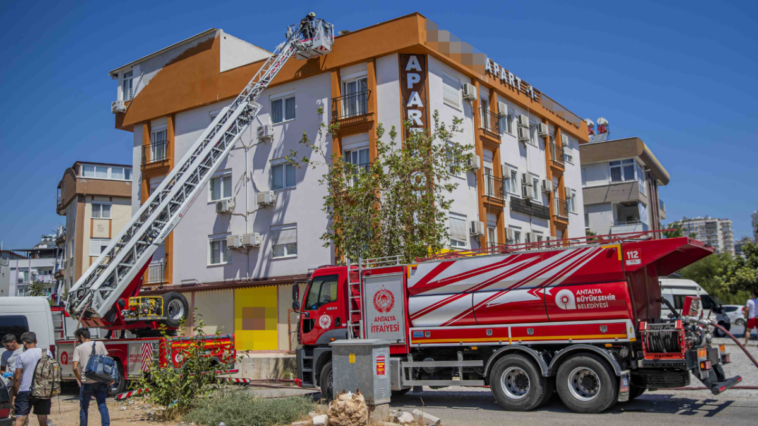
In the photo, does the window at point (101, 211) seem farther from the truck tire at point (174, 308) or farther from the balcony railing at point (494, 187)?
the truck tire at point (174, 308)

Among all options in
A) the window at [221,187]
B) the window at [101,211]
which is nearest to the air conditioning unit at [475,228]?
the window at [221,187]

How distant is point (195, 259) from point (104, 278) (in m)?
11.8

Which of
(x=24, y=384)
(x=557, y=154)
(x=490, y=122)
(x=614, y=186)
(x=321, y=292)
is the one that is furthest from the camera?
(x=614, y=186)

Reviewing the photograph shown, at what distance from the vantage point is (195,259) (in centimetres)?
3059

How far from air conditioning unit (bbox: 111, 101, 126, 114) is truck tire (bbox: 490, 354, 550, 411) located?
28.3m

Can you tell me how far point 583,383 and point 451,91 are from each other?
17.0m

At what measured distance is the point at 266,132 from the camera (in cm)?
2838

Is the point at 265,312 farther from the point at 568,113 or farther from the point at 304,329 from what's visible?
A: the point at 568,113

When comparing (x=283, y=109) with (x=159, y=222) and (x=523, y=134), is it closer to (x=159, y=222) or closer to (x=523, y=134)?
(x=159, y=222)

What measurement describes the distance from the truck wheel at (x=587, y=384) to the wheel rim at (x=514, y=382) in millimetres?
704

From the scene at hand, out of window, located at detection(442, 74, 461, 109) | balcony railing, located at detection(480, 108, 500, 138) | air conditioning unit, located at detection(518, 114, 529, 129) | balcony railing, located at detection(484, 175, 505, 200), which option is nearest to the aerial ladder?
window, located at detection(442, 74, 461, 109)

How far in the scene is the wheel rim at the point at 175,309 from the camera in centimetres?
1919

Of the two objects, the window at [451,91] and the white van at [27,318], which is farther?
the window at [451,91]

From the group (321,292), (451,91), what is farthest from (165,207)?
(451,91)
